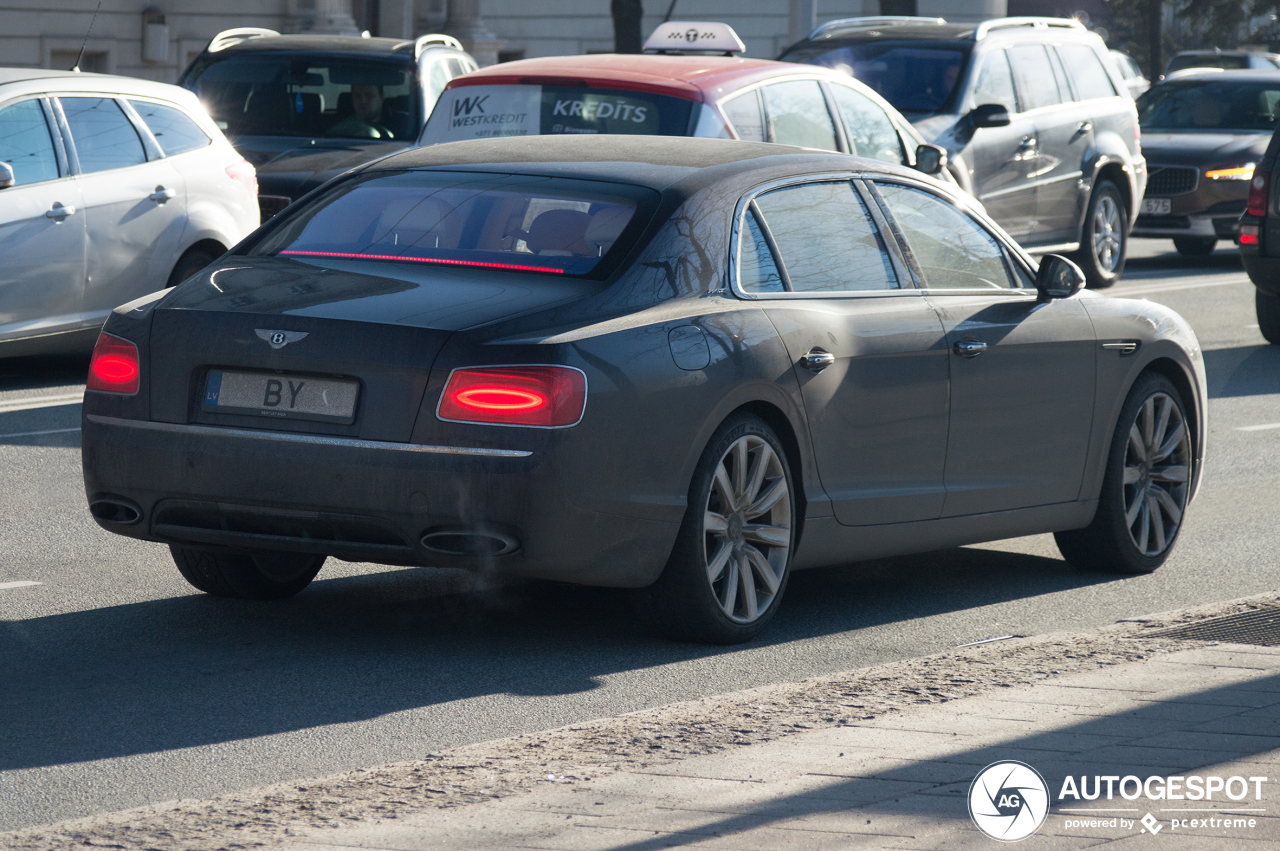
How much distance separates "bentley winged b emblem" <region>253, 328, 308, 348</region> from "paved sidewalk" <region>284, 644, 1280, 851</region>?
64.0 inches

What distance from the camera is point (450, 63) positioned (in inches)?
644

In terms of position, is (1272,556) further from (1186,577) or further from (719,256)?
(719,256)

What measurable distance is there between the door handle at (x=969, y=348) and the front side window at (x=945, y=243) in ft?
0.80

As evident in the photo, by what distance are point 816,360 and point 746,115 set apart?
520 cm

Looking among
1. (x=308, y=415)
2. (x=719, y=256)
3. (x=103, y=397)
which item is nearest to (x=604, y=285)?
(x=719, y=256)

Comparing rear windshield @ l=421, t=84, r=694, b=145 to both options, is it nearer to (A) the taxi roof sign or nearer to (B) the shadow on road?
(A) the taxi roof sign

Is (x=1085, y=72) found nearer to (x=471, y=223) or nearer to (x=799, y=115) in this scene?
(x=799, y=115)

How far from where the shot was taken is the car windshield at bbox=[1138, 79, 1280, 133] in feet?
71.6

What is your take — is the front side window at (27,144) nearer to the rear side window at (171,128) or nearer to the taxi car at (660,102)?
the rear side window at (171,128)

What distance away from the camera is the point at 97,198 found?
446 inches

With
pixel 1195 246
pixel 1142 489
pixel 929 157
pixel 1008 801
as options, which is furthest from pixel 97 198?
pixel 1195 246

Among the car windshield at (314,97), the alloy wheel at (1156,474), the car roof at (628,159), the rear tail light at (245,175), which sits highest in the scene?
the car roof at (628,159)

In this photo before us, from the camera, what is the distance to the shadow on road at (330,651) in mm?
5145

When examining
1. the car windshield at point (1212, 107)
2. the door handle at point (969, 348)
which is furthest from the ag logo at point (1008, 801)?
the car windshield at point (1212, 107)
